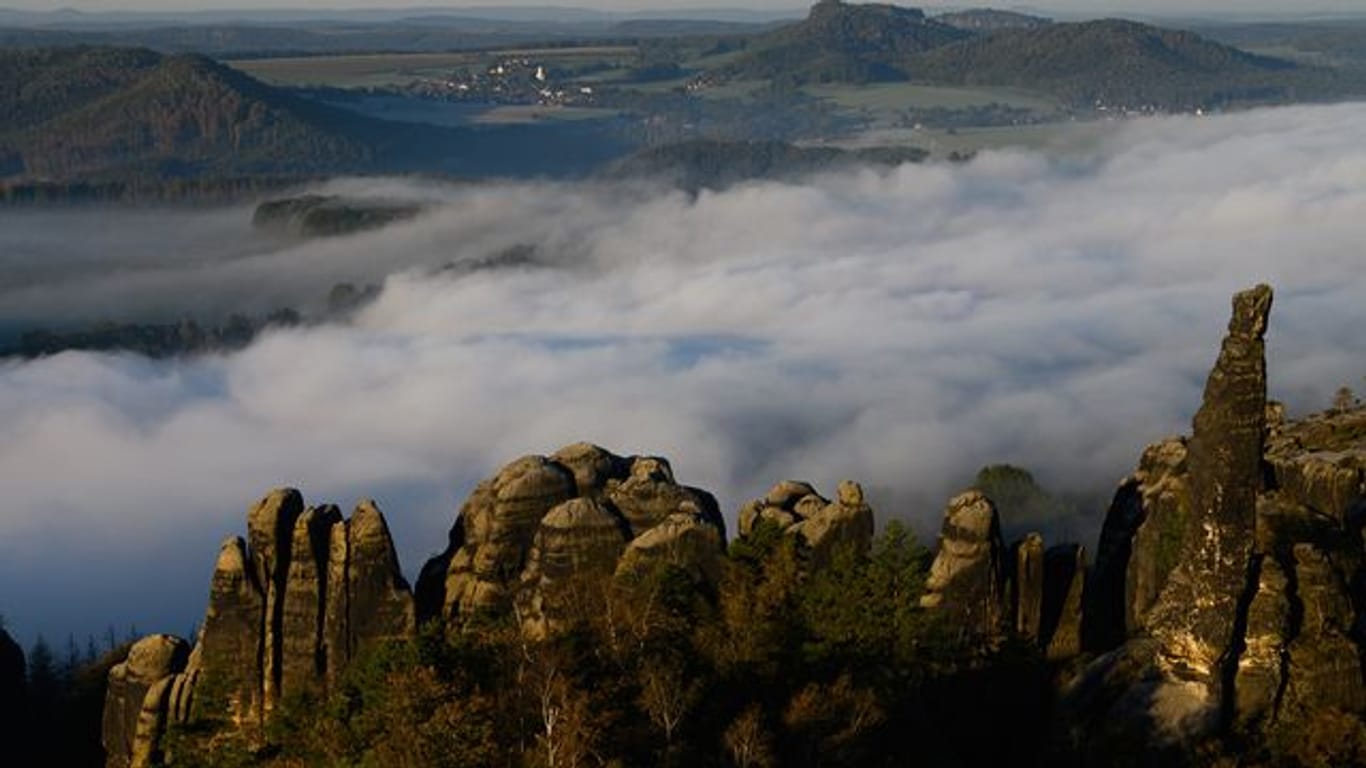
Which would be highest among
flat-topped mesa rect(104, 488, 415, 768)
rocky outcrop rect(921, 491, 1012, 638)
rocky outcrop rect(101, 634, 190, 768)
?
rocky outcrop rect(921, 491, 1012, 638)

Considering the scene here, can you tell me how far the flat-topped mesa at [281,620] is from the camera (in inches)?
2340

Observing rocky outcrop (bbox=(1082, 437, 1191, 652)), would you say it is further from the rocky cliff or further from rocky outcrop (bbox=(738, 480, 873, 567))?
rocky outcrop (bbox=(738, 480, 873, 567))

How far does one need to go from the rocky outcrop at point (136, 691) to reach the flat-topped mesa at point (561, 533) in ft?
32.4

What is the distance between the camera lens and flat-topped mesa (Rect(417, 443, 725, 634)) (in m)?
58.7

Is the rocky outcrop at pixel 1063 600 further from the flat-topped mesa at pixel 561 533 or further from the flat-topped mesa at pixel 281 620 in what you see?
the flat-topped mesa at pixel 281 620

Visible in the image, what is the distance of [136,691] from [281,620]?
22.7 ft

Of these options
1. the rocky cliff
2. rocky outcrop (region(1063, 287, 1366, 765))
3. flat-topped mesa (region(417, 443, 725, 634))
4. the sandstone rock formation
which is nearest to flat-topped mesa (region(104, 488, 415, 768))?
the rocky cliff

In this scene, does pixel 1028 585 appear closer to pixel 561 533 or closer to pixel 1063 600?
pixel 1063 600

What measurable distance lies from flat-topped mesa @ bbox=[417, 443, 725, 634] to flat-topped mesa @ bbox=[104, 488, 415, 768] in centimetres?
279

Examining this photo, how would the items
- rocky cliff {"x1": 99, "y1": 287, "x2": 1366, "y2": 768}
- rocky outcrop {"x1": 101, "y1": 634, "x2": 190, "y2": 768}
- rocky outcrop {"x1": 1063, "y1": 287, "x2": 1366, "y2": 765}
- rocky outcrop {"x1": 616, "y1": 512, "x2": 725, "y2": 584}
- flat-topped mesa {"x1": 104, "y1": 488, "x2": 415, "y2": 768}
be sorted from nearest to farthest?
1. rocky outcrop {"x1": 1063, "y1": 287, "x2": 1366, "y2": 765}
2. rocky cliff {"x1": 99, "y1": 287, "x2": 1366, "y2": 768}
3. rocky outcrop {"x1": 616, "y1": 512, "x2": 725, "y2": 584}
4. flat-topped mesa {"x1": 104, "y1": 488, "x2": 415, "y2": 768}
5. rocky outcrop {"x1": 101, "y1": 634, "x2": 190, "y2": 768}

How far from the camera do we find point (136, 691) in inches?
2442

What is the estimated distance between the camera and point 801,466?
155125 mm

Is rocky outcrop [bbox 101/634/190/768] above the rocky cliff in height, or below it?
below

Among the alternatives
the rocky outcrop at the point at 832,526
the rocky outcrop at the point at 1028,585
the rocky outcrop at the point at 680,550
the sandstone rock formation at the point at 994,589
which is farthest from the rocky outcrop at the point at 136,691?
the rocky outcrop at the point at 1028,585
